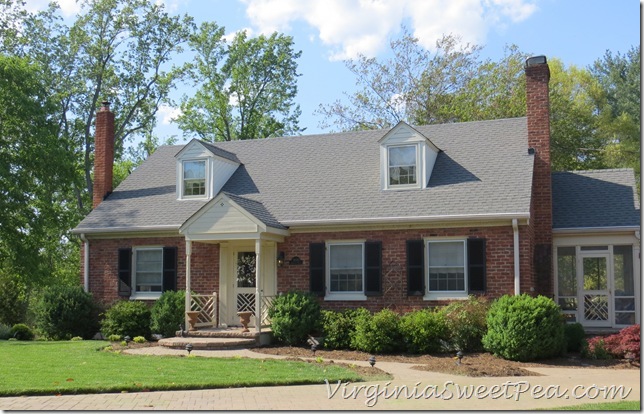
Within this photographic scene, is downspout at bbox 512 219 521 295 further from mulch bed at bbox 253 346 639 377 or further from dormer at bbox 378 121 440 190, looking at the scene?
dormer at bbox 378 121 440 190

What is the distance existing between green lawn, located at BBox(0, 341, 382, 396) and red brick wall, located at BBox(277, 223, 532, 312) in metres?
4.56

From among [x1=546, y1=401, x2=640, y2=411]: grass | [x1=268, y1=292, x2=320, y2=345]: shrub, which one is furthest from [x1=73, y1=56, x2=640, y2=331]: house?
[x1=546, y1=401, x2=640, y2=411]: grass

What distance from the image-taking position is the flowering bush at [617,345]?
1575 cm

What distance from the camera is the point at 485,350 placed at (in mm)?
17422

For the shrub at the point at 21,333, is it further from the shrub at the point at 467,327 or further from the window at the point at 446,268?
the shrub at the point at 467,327

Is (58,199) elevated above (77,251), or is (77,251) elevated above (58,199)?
(58,199)

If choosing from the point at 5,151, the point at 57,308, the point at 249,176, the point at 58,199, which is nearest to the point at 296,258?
the point at 249,176

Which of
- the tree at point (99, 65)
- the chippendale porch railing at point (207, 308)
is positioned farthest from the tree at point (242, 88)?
the chippendale porch railing at point (207, 308)

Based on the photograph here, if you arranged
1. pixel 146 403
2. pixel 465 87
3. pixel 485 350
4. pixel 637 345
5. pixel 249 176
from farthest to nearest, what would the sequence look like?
1. pixel 465 87
2. pixel 249 176
3. pixel 485 350
4. pixel 637 345
5. pixel 146 403

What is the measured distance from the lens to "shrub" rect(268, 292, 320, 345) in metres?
18.6

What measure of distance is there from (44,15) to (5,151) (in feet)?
47.6

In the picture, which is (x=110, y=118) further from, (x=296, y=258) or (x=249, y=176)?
(x=296, y=258)

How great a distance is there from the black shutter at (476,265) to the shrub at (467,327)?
0.75 m

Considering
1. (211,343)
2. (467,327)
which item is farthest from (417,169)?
(211,343)
